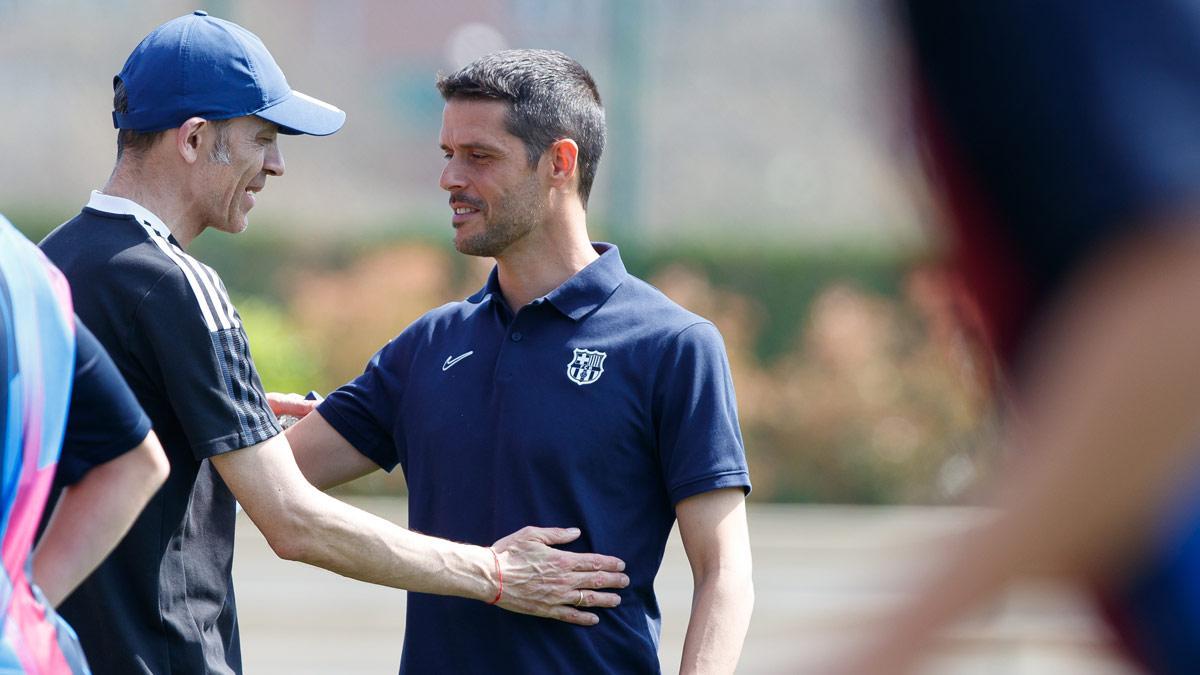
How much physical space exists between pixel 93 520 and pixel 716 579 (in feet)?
3.92

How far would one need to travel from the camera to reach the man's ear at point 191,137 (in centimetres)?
302

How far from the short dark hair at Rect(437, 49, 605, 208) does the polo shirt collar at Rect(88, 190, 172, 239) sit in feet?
2.61

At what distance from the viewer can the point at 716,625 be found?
3.02 m

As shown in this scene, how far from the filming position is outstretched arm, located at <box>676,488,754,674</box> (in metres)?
3.02

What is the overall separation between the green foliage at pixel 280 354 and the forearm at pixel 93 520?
10.3 metres

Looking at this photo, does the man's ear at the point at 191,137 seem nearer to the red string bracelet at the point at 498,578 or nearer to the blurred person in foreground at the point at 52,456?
the blurred person in foreground at the point at 52,456

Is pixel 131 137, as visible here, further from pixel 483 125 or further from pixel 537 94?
pixel 537 94

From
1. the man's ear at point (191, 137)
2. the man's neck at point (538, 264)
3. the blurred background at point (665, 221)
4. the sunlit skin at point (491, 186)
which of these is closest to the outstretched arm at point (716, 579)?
the man's neck at point (538, 264)

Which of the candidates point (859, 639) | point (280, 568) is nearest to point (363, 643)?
point (280, 568)

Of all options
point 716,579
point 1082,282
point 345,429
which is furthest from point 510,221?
point 1082,282

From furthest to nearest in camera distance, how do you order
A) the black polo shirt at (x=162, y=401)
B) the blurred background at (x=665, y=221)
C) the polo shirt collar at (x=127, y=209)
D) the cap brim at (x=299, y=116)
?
1. the blurred background at (x=665, y=221)
2. the cap brim at (x=299, y=116)
3. the polo shirt collar at (x=127, y=209)
4. the black polo shirt at (x=162, y=401)

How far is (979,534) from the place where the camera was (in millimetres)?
1072

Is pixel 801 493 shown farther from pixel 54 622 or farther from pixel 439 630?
pixel 54 622

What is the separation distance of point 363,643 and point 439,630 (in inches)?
241
